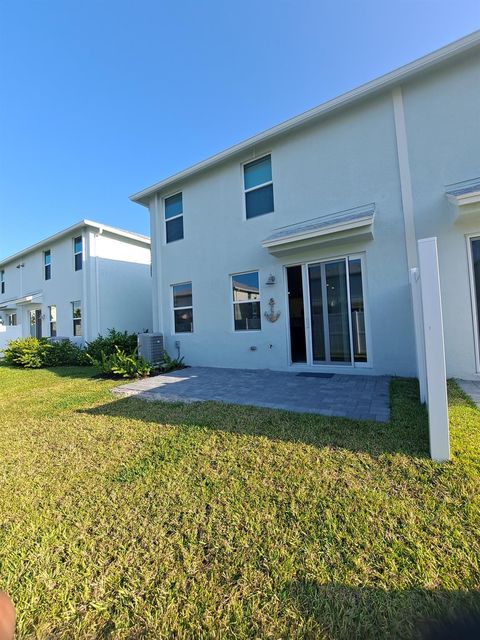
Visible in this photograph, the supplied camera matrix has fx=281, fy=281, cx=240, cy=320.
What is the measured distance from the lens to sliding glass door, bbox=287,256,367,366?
682cm

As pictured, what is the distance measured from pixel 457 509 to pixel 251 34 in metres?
11.5

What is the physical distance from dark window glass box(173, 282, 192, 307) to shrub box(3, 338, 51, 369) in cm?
641

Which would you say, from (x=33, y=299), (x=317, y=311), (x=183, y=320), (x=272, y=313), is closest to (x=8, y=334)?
(x=33, y=299)

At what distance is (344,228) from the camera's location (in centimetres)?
621

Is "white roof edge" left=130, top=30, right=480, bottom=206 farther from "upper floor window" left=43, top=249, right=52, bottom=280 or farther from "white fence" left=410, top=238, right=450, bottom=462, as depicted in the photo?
"upper floor window" left=43, top=249, right=52, bottom=280

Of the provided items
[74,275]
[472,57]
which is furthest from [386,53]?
[74,275]

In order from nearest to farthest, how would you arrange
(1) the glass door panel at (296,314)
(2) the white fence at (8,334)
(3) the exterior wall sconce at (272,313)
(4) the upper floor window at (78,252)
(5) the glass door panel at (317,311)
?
(5) the glass door panel at (317,311), (1) the glass door panel at (296,314), (3) the exterior wall sconce at (272,313), (4) the upper floor window at (78,252), (2) the white fence at (8,334)

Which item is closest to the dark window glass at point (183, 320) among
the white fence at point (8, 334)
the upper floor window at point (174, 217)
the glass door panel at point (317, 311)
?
the upper floor window at point (174, 217)

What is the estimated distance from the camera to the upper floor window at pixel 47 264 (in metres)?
15.7

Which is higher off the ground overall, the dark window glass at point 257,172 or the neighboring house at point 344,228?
the dark window glass at point 257,172

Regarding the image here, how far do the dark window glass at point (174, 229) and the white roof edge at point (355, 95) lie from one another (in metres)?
1.47

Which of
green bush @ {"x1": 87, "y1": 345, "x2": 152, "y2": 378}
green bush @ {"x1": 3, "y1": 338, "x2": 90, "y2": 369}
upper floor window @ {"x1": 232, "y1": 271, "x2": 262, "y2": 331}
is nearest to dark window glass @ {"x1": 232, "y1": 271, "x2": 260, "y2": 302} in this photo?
upper floor window @ {"x1": 232, "y1": 271, "x2": 262, "y2": 331}

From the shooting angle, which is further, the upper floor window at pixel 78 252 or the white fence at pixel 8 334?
the white fence at pixel 8 334

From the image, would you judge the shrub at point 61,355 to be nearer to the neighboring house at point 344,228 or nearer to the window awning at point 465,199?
the neighboring house at point 344,228
